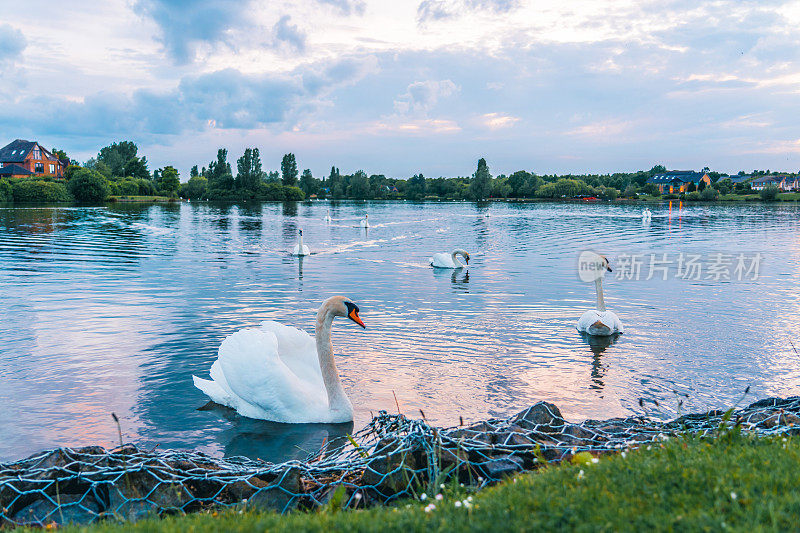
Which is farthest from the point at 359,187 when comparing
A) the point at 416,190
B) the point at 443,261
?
the point at 443,261

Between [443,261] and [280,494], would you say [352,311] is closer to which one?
[280,494]

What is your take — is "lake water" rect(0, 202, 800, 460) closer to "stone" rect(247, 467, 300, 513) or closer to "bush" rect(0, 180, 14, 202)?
"stone" rect(247, 467, 300, 513)

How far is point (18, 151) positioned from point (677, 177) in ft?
562

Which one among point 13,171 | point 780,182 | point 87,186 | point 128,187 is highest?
point 780,182

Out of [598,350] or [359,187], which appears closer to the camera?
[598,350]

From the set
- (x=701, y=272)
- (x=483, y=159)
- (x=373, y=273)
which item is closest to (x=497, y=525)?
(x=373, y=273)

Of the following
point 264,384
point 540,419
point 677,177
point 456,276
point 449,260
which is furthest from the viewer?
point 677,177

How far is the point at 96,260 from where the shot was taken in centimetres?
2812

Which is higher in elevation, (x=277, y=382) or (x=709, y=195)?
(x=709, y=195)

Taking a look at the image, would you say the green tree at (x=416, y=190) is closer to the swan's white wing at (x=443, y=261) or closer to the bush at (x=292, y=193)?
the bush at (x=292, y=193)

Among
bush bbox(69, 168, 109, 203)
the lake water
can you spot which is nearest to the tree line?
bush bbox(69, 168, 109, 203)

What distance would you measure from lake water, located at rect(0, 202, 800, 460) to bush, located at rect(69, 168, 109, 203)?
291ft

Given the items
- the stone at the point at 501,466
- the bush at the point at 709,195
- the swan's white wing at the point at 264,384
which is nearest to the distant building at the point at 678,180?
the bush at the point at 709,195

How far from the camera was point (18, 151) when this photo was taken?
13512cm
